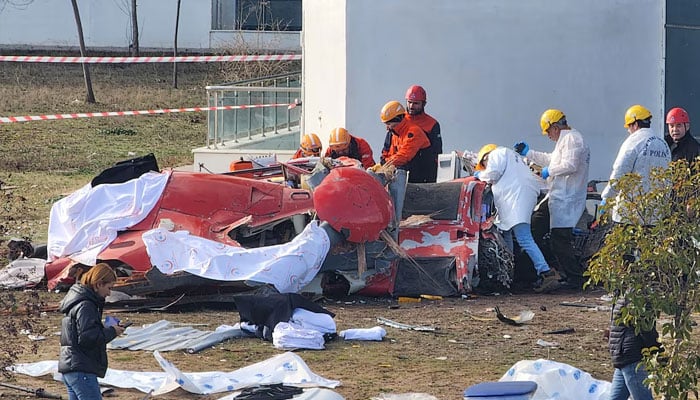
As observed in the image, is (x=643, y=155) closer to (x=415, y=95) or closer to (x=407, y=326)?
(x=407, y=326)

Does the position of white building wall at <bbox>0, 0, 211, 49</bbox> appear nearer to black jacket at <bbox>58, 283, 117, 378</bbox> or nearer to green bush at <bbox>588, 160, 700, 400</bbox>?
black jacket at <bbox>58, 283, 117, 378</bbox>

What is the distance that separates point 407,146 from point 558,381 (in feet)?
18.2

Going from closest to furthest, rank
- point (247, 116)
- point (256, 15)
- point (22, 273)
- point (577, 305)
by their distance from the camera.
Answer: point (577, 305) → point (22, 273) → point (247, 116) → point (256, 15)

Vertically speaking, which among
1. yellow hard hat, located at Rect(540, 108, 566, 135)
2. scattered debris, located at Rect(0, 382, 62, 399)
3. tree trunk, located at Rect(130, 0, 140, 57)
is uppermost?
tree trunk, located at Rect(130, 0, 140, 57)

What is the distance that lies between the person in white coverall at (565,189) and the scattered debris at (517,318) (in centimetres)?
170

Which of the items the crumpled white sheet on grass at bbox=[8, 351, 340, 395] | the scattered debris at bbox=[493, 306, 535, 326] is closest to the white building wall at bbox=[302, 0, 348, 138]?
the scattered debris at bbox=[493, 306, 535, 326]

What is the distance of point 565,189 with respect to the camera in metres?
11.9

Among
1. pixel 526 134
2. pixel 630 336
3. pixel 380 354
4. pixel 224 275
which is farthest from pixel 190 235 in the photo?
pixel 526 134

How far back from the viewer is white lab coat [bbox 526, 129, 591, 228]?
466 inches

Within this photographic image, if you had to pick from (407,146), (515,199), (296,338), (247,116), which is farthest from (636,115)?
(247,116)

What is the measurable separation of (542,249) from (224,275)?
11.8ft

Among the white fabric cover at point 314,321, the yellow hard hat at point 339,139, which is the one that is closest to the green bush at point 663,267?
the white fabric cover at point 314,321

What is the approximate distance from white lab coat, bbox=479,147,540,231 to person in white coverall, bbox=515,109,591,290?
337 mm

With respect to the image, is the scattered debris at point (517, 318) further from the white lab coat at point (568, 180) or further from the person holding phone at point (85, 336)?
the person holding phone at point (85, 336)
